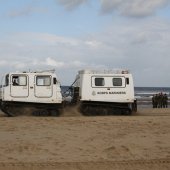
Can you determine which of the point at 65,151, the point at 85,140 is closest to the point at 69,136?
the point at 85,140

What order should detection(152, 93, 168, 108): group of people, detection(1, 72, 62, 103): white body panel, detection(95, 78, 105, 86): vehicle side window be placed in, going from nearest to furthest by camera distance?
detection(1, 72, 62, 103): white body panel
detection(95, 78, 105, 86): vehicle side window
detection(152, 93, 168, 108): group of people

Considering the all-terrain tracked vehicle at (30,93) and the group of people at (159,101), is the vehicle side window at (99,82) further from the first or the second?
the group of people at (159,101)

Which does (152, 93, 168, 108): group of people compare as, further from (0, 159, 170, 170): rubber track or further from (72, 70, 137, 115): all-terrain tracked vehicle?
(0, 159, 170, 170): rubber track

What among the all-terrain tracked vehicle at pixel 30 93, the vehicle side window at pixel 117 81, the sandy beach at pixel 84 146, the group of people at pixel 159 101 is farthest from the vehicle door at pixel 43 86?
the group of people at pixel 159 101

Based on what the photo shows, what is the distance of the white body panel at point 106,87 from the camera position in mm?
26641

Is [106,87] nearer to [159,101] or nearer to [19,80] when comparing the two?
[19,80]

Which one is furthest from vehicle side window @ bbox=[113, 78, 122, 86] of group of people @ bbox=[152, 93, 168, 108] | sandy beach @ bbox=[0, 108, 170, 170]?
group of people @ bbox=[152, 93, 168, 108]

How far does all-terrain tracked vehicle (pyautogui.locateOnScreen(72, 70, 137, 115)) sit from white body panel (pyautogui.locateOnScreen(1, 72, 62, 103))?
1481 mm

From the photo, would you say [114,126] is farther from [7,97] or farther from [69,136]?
[7,97]

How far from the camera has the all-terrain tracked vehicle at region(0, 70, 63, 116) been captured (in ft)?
83.6

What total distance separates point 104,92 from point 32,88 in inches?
154

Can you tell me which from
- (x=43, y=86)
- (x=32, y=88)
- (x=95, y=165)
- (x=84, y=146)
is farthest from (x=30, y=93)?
(x=95, y=165)

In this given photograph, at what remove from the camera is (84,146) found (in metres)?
14.7

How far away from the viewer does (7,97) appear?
1000 inches
